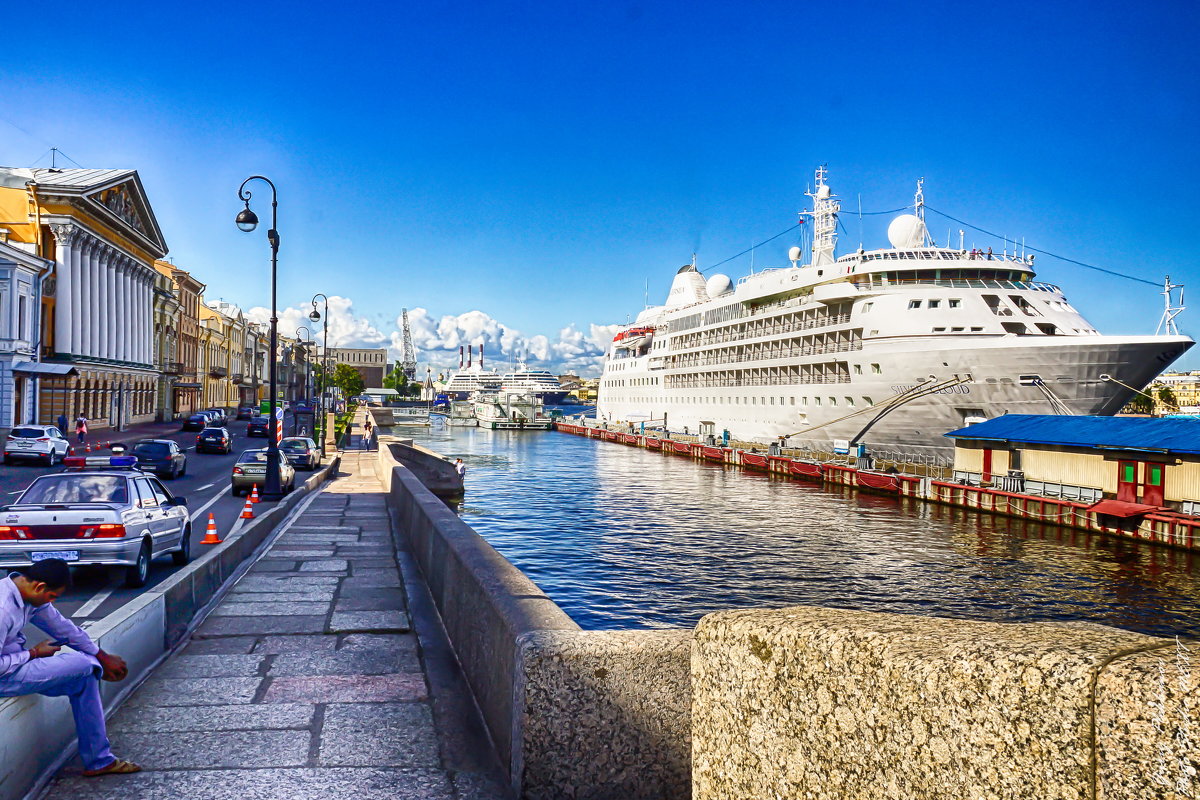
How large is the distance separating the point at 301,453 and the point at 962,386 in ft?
102

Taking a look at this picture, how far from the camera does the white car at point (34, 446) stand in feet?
106

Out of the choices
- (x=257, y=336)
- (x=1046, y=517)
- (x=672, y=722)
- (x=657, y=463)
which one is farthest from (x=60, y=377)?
(x=257, y=336)

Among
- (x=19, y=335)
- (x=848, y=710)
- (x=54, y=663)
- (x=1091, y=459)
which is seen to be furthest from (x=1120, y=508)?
(x=19, y=335)

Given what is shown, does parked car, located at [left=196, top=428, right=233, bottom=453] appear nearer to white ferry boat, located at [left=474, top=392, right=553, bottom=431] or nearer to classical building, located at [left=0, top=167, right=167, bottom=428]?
classical building, located at [left=0, top=167, right=167, bottom=428]

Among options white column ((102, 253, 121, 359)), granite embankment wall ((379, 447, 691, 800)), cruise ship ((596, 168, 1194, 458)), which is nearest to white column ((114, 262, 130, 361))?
white column ((102, 253, 121, 359))

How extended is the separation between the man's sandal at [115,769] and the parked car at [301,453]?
32212mm

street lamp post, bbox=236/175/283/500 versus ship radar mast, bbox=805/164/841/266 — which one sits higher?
ship radar mast, bbox=805/164/841/266

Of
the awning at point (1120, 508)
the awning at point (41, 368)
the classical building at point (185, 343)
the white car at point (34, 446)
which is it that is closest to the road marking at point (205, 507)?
the white car at point (34, 446)

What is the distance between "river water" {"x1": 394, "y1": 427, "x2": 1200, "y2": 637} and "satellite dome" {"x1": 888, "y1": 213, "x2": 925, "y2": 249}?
17830 millimetres

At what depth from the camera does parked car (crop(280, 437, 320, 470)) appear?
36.0 metres

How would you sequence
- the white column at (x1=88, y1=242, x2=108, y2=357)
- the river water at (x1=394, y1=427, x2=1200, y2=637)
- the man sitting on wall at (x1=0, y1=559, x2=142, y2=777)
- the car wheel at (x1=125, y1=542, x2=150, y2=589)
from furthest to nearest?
the white column at (x1=88, y1=242, x2=108, y2=357) → the river water at (x1=394, y1=427, x2=1200, y2=637) → the car wheel at (x1=125, y1=542, x2=150, y2=589) → the man sitting on wall at (x1=0, y1=559, x2=142, y2=777)

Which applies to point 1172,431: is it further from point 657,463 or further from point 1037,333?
point 657,463

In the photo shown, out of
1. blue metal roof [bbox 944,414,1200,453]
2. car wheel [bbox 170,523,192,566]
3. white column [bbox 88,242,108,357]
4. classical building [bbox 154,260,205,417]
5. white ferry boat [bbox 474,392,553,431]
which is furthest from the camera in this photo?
white ferry boat [bbox 474,392,553,431]

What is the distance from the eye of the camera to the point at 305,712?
5.99 m
